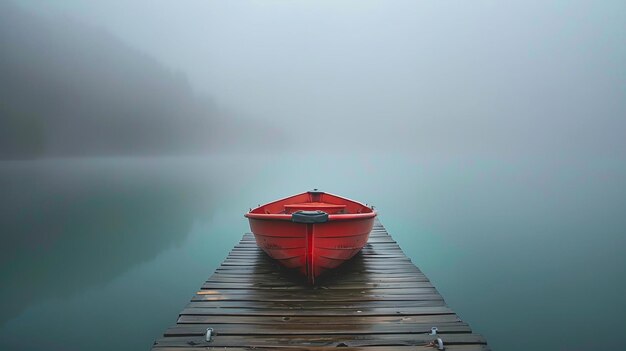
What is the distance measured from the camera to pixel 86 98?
415 ft

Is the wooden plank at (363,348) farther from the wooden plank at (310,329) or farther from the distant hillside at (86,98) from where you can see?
the distant hillside at (86,98)

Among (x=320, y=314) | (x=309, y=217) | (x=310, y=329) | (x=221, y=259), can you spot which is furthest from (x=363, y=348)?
(x=221, y=259)

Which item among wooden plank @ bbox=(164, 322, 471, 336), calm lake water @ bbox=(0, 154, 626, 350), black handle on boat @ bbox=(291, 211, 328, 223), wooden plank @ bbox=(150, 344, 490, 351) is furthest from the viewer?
calm lake water @ bbox=(0, 154, 626, 350)

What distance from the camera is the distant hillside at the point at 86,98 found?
90.1m

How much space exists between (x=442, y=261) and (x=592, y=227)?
8.96 meters

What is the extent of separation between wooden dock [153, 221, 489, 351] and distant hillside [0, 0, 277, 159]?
336 ft

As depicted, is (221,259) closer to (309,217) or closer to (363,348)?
(309,217)

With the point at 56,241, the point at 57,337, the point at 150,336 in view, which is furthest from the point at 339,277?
the point at 56,241

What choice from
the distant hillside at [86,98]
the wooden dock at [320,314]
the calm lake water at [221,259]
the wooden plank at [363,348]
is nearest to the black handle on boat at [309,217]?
the wooden dock at [320,314]

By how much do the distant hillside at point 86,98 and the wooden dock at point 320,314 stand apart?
4037 inches

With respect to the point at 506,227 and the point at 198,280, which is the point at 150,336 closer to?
the point at 198,280

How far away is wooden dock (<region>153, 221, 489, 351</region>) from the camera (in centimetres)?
335

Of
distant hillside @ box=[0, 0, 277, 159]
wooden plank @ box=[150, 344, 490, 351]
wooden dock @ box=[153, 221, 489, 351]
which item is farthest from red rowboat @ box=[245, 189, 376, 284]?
distant hillside @ box=[0, 0, 277, 159]

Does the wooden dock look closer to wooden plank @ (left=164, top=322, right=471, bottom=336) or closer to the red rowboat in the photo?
wooden plank @ (left=164, top=322, right=471, bottom=336)
